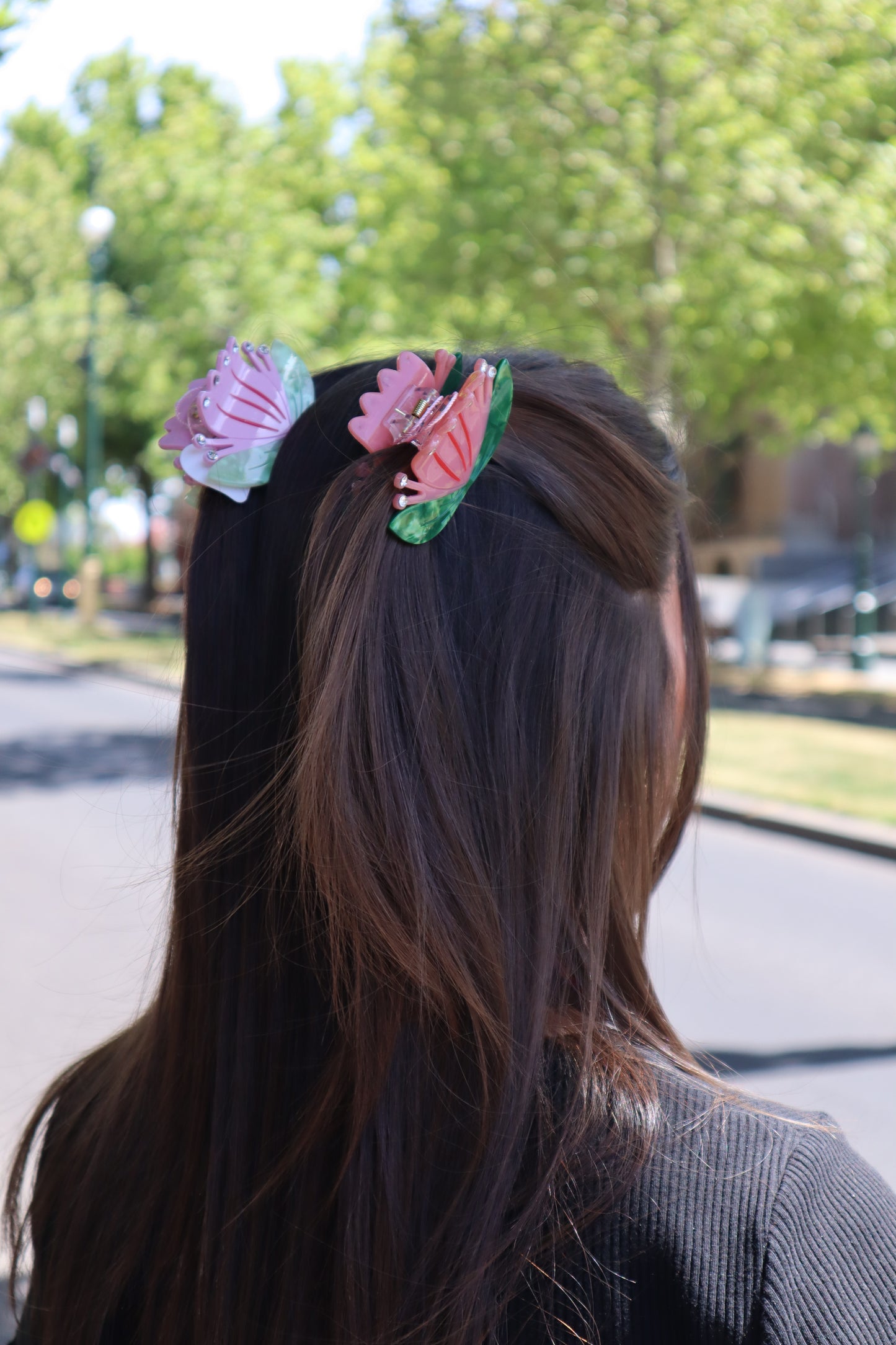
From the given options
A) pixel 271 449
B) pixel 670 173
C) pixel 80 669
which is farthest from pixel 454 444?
pixel 80 669

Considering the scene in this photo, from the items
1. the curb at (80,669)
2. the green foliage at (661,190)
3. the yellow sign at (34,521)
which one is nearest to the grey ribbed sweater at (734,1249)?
the green foliage at (661,190)

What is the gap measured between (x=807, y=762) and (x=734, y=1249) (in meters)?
10.3

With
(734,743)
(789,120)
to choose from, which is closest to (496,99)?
(789,120)

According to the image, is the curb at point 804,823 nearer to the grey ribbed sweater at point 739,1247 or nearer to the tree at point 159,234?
the grey ribbed sweater at point 739,1247

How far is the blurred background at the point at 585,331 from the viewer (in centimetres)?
507

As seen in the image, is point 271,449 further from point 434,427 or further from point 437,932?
point 437,932

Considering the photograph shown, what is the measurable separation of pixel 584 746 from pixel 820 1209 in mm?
371

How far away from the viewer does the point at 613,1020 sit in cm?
105

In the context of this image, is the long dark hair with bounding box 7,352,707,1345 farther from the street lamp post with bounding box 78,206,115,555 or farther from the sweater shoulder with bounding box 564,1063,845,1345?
the street lamp post with bounding box 78,206,115,555

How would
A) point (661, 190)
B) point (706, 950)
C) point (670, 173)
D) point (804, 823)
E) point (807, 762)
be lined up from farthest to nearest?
point (661, 190), point (670, 173), point (807, 762), point (804, 823), point (706, 950)

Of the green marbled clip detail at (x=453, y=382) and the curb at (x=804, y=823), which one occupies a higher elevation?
the green marbled clip detail at (x=453, y=382)

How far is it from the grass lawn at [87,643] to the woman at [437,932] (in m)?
16.8

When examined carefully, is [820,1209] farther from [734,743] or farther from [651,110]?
[651,110]

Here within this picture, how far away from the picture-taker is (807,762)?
10.8 metres
